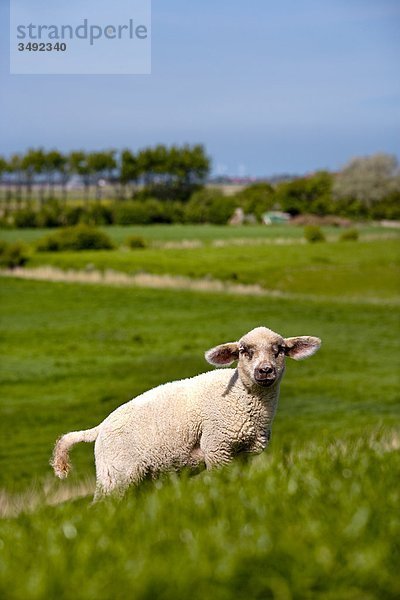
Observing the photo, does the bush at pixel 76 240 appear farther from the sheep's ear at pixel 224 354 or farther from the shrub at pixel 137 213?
the sheep's ear at pixel 224 354

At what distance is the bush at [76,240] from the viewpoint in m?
112

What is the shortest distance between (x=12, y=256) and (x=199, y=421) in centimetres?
8739

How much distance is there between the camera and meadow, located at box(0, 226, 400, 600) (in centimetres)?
541

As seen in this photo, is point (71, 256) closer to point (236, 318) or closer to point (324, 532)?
point (236, 318)

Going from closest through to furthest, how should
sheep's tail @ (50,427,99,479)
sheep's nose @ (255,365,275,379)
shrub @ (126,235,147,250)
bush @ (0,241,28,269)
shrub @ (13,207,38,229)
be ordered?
1. sheep's nose @ (255,365,275,379)
2. sheep's tail @ (50,427,99,479)
3. bush @ (0,241,28,269)
4. shrub @ (126,235,147,250)
5. shrub @ (13,207,38,229)

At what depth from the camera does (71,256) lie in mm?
101062

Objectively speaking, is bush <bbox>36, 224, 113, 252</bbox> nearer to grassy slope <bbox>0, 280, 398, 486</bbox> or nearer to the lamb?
grassy slope <bbox>0, 280, 398, 486</bbox>

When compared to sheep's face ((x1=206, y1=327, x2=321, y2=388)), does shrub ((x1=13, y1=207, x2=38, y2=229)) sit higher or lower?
lower

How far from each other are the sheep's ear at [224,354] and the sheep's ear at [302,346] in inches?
18.6

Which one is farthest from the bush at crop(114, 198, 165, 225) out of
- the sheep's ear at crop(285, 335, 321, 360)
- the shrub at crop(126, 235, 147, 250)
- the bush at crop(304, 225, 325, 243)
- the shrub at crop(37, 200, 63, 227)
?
the sheep's ear at crop(285, 335, 321, 360)

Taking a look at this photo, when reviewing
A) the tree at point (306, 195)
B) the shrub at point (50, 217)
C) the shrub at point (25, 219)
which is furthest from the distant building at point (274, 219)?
the shrub at point (25, 219)

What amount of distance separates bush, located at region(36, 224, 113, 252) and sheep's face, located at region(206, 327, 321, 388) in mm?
103621

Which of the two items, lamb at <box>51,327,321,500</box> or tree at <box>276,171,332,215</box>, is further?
tree at <box>276,171,332,215</box>

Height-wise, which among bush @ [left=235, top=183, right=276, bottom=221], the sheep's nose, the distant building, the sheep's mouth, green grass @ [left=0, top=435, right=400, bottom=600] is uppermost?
bush @ [left=235, top=183, right=276, bottom=221]
